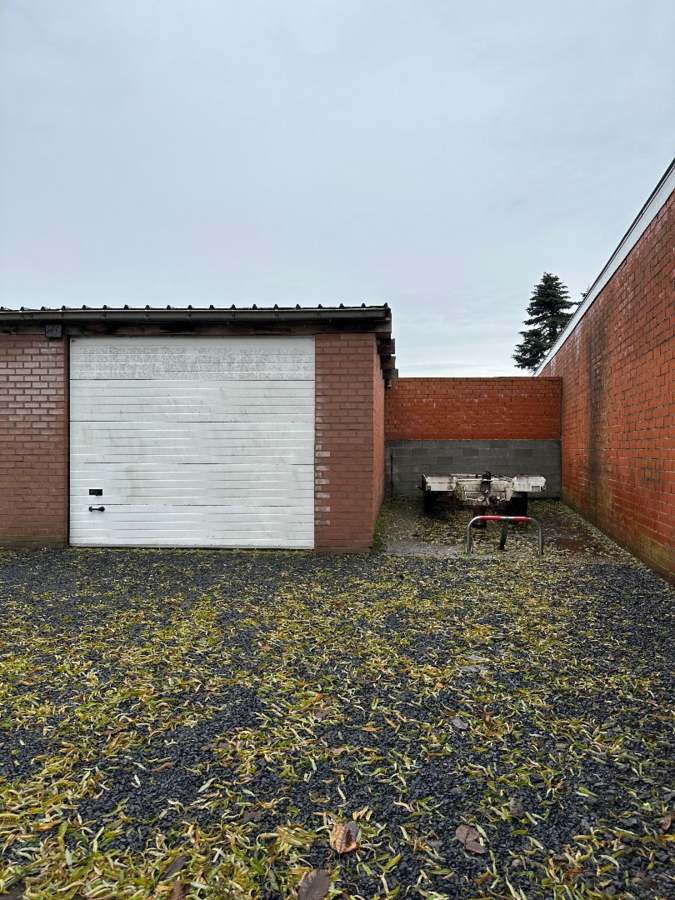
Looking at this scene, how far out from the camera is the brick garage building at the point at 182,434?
658 cm

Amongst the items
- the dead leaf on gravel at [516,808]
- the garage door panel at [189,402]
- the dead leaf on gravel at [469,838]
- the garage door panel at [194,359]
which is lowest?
the dead leaf on gravel at [516,808]

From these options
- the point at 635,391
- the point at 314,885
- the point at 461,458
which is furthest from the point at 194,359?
the point at 461,458

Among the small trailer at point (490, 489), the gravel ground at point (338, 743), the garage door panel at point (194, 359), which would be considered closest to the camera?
the gravel ground at point (338, 743)

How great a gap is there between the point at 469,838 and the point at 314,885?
1.88ft

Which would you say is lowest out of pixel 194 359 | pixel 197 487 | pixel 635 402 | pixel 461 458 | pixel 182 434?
pixel 197 487

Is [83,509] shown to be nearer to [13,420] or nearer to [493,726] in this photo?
[13,420]

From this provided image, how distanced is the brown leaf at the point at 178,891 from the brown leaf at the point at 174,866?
1.7 inches

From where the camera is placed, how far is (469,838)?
70.4 inches

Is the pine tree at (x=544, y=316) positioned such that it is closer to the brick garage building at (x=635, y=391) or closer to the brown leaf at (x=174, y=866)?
the brick garage building at (x=635, y=391)

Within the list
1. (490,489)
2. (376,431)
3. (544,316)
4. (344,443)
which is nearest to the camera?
(344,443)

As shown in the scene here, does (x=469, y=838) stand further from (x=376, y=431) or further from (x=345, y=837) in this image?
(x=376, y=431)

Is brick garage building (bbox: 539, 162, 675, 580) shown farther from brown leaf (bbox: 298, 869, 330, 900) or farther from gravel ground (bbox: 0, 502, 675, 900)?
brown leaf (bbox: 298, 869, 330, 900)

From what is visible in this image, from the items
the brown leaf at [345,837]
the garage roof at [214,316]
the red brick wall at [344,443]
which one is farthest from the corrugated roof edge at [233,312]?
the brown leaf at [345,837]

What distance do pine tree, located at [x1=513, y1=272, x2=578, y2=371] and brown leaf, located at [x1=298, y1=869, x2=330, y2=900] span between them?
3900cm
